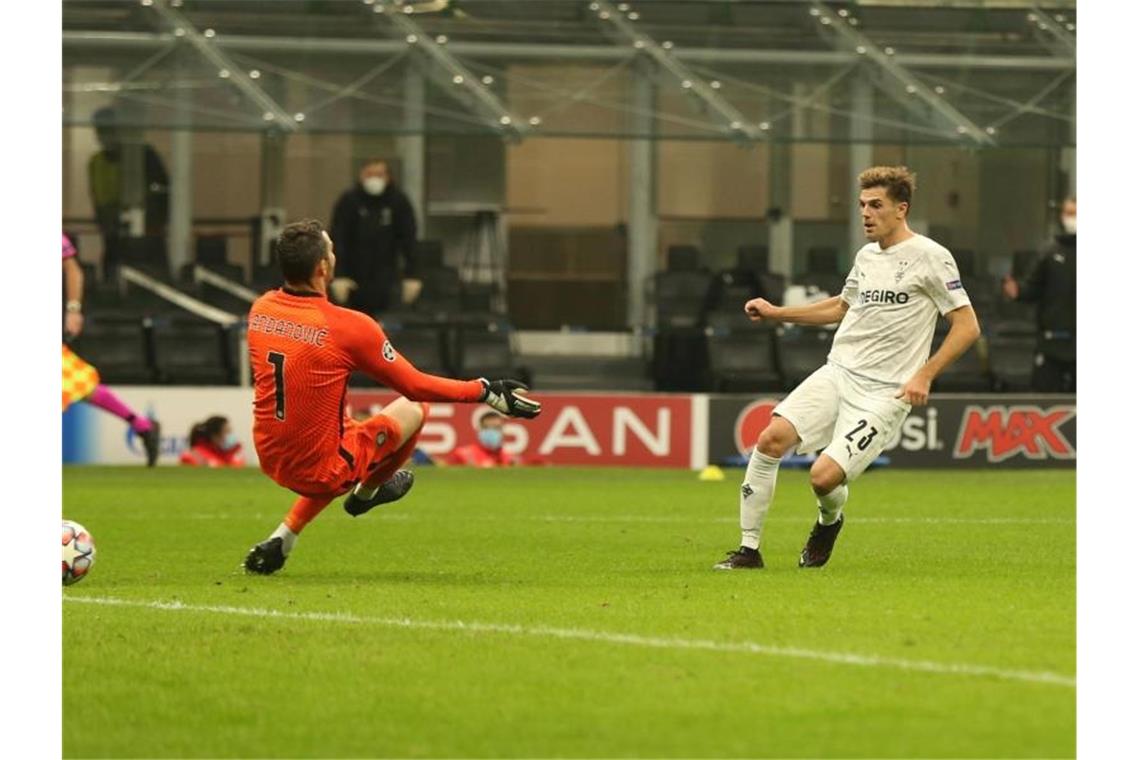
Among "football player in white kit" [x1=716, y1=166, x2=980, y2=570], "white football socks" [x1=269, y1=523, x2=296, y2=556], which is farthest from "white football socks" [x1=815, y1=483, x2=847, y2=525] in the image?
"white football socks" [x1=269, y1=523, x2=296, y2=556]

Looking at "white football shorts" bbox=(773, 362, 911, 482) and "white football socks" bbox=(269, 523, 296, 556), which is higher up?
"white football shorts" bbox=(773, 362, 911, 482)

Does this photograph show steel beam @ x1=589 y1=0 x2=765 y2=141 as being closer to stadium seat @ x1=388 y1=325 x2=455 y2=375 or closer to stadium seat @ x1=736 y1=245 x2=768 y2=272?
stadium seat @ x1=736 y1=245 x2=768 y2=272

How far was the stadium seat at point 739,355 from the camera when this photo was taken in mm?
21828

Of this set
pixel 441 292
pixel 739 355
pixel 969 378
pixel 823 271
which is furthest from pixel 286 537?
pixel 823 271

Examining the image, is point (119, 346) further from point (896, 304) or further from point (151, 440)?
point (896, 304)

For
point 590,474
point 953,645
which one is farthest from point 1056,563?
point 590,474

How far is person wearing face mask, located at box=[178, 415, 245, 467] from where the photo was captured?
19469 millimetres

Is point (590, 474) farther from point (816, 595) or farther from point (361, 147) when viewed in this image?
point (816, 595)

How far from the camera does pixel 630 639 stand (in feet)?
23.6

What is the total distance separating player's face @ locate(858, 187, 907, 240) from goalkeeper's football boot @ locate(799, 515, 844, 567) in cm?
129

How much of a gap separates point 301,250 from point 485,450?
35.1 ft

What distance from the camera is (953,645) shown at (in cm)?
696

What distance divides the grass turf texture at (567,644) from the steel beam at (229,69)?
8524mm

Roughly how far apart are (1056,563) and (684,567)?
1734 mm
